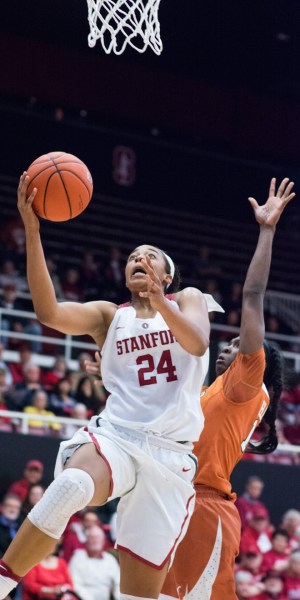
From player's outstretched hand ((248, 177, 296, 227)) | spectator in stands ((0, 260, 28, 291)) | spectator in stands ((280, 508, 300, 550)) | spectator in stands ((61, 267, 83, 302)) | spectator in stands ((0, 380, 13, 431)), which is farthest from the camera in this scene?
spectator in stands ((61, 267, 83, 302))

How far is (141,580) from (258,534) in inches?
253

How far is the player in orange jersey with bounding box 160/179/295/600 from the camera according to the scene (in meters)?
5.59

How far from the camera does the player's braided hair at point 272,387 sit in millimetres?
6262

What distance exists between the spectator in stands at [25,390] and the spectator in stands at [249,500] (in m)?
2.53

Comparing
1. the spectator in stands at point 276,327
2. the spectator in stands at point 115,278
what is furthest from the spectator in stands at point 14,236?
the spectator in stands at point 276,327

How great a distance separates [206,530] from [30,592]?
382 cm

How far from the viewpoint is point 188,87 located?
19.5 m

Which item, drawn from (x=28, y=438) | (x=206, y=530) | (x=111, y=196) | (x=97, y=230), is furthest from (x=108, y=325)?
(x=111, y=196)

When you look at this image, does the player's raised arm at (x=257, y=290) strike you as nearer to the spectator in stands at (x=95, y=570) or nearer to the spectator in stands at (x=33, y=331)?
the spectator in stands at (x=95, y=570)

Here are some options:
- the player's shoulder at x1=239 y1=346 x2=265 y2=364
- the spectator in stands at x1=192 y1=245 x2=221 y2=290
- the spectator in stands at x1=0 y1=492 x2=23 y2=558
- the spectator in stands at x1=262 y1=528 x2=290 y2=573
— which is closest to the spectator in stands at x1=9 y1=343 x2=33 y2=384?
the spectator in stands at x1=0 y1=492 x2=23 y2=558

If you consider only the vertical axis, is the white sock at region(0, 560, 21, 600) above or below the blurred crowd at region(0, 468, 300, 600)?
above

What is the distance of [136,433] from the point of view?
17.2 feet

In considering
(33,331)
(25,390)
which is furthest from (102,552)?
(33,331)

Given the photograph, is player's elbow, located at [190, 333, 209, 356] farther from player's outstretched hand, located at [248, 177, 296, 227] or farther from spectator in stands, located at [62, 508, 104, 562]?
spectator in stands, located at [62, 508, 104, 562]
